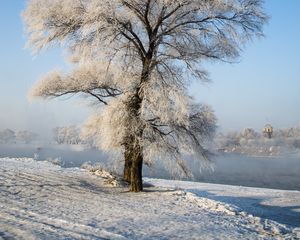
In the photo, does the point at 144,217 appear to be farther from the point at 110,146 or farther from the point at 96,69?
the point at 96,69

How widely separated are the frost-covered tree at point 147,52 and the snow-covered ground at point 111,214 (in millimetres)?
1933

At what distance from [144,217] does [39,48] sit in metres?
8.53

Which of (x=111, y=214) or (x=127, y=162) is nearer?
(x=111, y=214)

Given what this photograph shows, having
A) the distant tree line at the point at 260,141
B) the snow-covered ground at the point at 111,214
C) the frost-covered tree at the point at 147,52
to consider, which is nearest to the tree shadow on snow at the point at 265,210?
the snow-covered ground at the point at 111,214

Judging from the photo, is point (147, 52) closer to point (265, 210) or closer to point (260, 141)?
point (265, 210)

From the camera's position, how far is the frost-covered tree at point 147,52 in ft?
51.5

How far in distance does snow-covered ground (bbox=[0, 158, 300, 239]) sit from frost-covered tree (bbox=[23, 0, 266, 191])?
1.93 metres

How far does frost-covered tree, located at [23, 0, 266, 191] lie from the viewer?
51.5 feet

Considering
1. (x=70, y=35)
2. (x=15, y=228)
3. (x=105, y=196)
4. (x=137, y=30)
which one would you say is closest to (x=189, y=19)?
(x=137, y=30)

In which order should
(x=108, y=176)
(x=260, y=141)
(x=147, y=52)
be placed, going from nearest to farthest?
1. (x=147, y=52)
2. (x=108, y=176)
3. (x=260, y=141)

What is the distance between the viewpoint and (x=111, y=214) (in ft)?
40.5

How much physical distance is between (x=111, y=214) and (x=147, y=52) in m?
7.05

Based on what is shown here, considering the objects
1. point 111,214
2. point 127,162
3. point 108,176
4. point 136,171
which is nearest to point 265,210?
point 136,171

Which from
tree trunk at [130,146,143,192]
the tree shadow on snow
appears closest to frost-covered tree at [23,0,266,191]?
tree trunk at [130,146,143,192]
